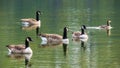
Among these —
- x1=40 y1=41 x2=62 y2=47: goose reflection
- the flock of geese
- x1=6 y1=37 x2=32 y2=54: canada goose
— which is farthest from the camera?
x1=40 y1=41 x2=62 y2=47: goose reflection

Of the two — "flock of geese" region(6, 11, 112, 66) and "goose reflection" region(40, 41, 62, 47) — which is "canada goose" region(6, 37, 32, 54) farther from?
"goose reflection" region(40, 41, 62, 47)

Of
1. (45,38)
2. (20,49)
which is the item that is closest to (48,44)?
(45,38)

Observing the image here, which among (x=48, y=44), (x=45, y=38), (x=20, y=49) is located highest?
(x=20, y=49)

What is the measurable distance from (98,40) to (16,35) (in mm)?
6353

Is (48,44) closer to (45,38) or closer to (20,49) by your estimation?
(45,38)

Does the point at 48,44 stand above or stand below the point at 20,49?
below

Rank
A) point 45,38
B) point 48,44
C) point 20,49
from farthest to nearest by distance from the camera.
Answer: point 45,38
point 48,44
point 20,49

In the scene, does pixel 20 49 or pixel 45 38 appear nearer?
pixel 20 49

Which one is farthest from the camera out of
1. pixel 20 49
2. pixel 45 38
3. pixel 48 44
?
pixel 45 38

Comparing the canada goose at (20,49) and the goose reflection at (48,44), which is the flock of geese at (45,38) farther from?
the goose reflection at (48,44)

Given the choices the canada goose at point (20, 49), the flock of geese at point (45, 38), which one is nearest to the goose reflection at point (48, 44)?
the flock of geese at point (45, 38)

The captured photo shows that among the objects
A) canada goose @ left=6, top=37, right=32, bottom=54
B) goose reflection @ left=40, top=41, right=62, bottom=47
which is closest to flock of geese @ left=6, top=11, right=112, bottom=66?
canada goose @ left=6, top=37, right=32, bottom=54

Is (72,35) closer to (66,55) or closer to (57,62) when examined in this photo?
(66,55)

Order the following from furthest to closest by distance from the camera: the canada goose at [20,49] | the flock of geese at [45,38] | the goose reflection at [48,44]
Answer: the goose reflection at [48,44], the flock of geese at [45,38], the canada goose at [20,49]
